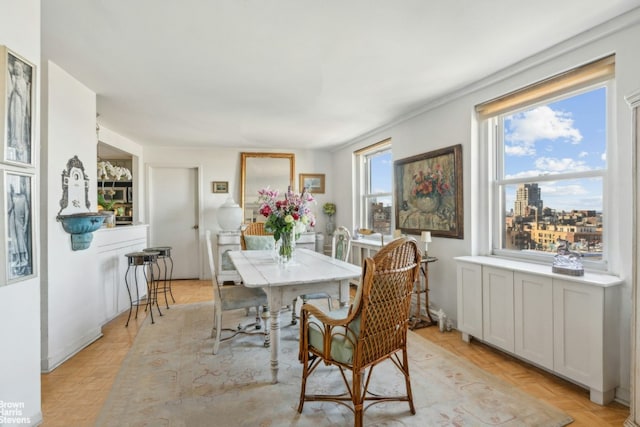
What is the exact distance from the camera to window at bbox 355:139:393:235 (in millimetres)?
4863

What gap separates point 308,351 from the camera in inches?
77.4

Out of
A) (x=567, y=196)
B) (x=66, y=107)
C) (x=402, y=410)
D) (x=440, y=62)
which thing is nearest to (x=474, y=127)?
(x=440, y=62)

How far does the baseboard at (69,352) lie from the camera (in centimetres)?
249

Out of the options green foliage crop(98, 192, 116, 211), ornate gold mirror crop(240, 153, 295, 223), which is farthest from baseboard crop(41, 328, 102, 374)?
ornate gold mirror crop(240, 153, 295, 223)

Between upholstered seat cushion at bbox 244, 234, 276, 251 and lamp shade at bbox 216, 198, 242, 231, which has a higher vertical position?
lamp shade at bbox 216, 198, 242, 231

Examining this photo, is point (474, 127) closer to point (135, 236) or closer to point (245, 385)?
point (245, 385)

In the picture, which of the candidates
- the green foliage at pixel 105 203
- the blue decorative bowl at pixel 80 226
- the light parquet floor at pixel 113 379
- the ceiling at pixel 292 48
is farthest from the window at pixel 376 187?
the green foliage at pixel 105 203

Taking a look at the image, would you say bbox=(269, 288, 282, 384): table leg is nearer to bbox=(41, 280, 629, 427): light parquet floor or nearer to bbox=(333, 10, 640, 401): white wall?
bbox=(41, 280, 629, 427): light parquet floor

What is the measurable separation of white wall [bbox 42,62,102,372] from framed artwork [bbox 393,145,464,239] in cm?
350

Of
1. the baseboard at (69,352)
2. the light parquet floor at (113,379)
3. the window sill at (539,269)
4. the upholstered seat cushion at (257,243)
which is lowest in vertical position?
the light parquet floor at (113,379)

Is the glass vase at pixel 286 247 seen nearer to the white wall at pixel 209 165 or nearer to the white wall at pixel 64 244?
the white wall at pixel 64 244

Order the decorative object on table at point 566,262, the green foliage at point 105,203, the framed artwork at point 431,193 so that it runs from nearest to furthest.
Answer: the decorative object on table at point 566,262, the framed artwork at point 431,193, the green foliage at point 105,203

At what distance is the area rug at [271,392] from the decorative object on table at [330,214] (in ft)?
11.4

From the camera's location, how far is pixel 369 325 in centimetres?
169
